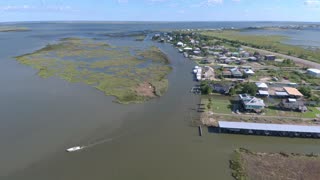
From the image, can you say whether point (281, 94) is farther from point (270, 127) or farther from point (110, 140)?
point (110, 140)

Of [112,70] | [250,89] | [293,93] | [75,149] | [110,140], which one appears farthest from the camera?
[112,70]

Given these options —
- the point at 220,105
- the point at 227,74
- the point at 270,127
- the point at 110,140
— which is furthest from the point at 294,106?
the point at 110,140

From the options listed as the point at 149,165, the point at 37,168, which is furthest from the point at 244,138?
the point at 37,168

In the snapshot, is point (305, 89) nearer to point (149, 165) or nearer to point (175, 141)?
point (175, 141)

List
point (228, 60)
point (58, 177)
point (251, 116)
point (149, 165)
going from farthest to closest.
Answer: point (228, 60) → point (251, 116) → point (149, 165) → point (58, 177)

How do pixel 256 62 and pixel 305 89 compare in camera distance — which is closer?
pixel 305 89

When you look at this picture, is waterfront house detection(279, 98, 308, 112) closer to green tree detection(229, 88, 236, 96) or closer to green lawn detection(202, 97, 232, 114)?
green lawn detection(202, 97, 232, 114)

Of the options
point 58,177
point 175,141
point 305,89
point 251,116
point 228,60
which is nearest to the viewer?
point 58,177
